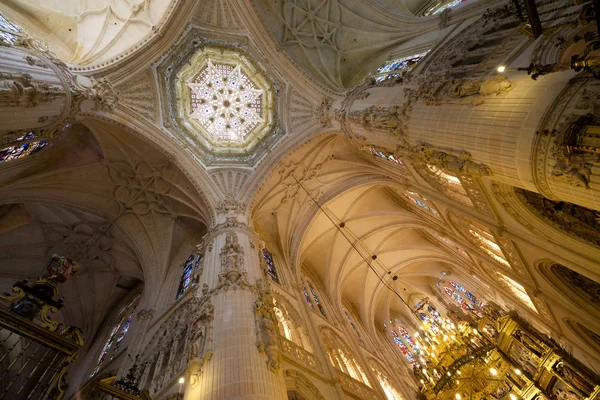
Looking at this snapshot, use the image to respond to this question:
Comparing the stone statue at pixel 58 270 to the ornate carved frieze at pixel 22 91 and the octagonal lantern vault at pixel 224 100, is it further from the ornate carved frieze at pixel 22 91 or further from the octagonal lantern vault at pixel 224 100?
the octagonal lantern vault at pixel 224 100

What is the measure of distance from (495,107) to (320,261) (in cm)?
1528

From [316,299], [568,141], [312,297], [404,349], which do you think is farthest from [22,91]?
[404,349]

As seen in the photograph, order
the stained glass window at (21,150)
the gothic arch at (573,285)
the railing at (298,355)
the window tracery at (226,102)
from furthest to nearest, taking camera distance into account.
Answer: the window tracery at (226,102) → the stained glass window at (21,150) → the railing at (298,355) → the gothic arch at (573,285)

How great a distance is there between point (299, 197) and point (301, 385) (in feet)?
32.8

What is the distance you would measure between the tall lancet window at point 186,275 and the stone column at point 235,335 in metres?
3.55

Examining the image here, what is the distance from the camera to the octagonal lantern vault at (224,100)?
15.6 meters

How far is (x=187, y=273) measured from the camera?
15578 millimetres

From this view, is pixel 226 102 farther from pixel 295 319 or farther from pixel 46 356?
pixel 46 356

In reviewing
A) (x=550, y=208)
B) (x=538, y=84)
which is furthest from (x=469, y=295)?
(x=538, y=84)

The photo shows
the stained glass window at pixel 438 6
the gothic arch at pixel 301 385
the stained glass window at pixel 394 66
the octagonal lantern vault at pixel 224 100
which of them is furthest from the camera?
the octagonal lantern vault at pixel 224 100

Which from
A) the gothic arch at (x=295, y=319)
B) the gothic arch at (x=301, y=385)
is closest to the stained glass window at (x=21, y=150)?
the gothic arch at (x=295, y=319)

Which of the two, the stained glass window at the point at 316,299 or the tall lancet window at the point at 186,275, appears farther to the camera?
the stained glass window at the point at 316,299

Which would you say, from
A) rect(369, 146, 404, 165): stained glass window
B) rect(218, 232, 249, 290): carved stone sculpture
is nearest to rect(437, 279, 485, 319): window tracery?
rect(369, 146, 404, 165): stained glass window

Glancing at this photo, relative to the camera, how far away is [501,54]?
7.17 metres
